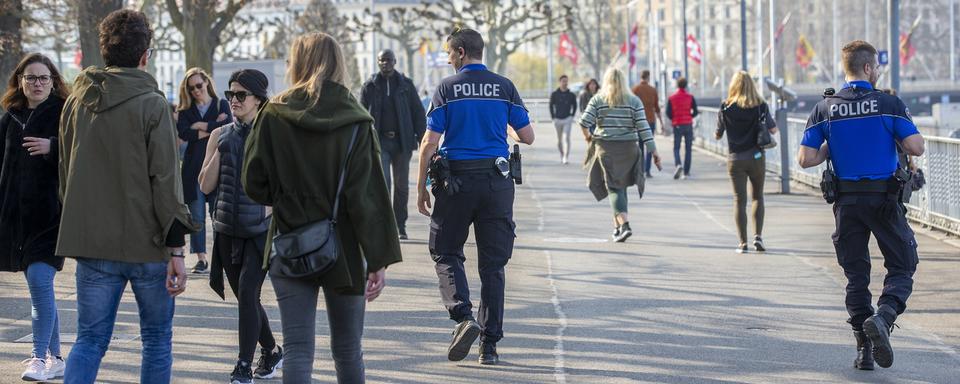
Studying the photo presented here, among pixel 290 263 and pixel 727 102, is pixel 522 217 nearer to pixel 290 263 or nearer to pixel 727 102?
pixel 727 102

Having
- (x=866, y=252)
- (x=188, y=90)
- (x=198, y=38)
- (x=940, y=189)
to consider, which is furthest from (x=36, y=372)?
(x=198, y=38)

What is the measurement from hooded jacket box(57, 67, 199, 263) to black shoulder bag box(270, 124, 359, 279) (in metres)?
0.64

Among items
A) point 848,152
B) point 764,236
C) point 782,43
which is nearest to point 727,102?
point 764,236

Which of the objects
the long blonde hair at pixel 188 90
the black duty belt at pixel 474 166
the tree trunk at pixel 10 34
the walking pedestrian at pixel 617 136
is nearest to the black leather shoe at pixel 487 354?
the black duty belt at pixel 474 166

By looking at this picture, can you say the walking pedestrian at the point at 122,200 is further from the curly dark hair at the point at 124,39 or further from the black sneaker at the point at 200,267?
the black sneaker at the point at 200,267

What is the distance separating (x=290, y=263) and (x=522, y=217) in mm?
12394

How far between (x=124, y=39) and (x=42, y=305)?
204cm

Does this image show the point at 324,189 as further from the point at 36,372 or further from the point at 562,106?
the point at 562,106

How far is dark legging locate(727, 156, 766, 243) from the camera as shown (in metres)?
13.5

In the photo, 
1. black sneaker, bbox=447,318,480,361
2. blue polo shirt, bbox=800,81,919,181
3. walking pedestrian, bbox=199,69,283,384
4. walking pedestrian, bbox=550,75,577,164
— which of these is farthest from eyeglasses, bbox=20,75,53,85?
walking pedestrian, bbox=550,75,577,164

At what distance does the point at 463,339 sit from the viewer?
770 centimetres

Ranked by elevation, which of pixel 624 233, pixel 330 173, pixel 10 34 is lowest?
pixel 624 233

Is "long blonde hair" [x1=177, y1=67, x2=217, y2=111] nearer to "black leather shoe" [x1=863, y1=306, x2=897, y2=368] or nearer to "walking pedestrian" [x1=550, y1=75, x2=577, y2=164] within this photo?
"black leather shoe" [x1=863, y1=306, x2=897, y2=368]

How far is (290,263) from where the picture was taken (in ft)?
17.3
